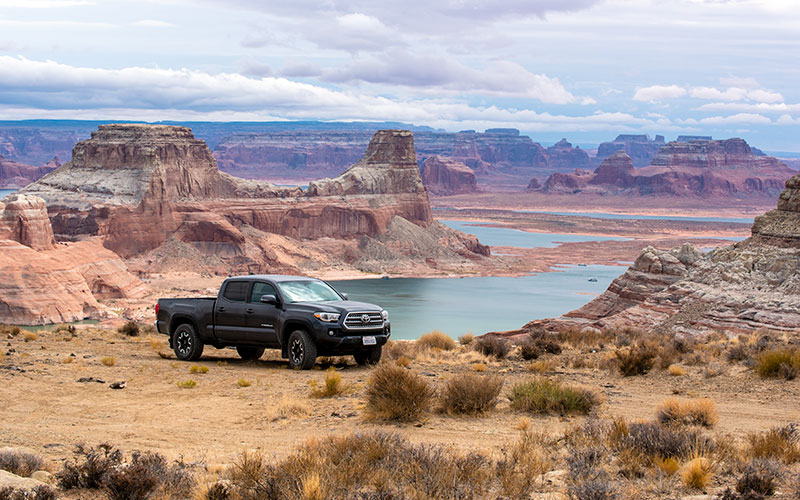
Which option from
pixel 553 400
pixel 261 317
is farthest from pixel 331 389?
pixel 261 317

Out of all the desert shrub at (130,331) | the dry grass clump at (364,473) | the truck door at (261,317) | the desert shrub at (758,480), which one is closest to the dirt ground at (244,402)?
the truck door at (261,317)

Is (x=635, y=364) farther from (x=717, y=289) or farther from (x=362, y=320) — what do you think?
(x=717, y=289)

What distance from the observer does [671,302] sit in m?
30.7

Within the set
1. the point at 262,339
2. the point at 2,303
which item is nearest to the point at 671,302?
the point at 262,339

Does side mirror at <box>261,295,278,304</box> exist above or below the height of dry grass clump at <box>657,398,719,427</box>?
above

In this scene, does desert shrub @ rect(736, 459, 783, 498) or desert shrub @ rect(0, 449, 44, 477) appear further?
desert shrub @ rect(0, 449, 44, 477)

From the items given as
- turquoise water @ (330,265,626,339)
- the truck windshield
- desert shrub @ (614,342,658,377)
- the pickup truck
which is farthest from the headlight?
turquoise water @ (330,265,626,339)

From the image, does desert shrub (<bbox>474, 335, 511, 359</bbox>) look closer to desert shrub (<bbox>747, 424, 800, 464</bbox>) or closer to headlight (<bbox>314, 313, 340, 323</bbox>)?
headlight (<bbox>314, 313, 340, 323</bbox>)

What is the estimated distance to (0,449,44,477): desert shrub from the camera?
294 inches

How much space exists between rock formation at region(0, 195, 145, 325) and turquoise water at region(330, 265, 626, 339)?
21.0 metres

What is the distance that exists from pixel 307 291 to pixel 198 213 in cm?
8408

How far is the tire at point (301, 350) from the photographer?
1459 centimetres

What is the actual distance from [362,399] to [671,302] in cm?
2151

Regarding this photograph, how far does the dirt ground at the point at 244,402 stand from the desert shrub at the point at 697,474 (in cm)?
199
